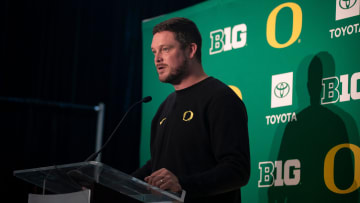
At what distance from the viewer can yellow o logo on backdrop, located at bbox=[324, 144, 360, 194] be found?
2.61 m

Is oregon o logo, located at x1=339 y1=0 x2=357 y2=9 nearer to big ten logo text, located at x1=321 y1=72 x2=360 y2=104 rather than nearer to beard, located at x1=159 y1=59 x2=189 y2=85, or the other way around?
big ten logo text, located at x1=321 y1=72 x2=360 y2=104

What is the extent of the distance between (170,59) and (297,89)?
826mm

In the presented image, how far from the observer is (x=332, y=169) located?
2.73 metres

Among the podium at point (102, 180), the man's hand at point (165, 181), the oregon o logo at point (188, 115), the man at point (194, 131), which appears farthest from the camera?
the oregon o logo at point (188, 115)

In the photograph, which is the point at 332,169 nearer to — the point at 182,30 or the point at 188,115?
the point at 188,115

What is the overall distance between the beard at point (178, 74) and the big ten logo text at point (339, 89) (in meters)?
0.81

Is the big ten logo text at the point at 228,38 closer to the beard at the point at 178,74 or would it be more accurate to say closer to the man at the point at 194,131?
the man at the point at 194,131

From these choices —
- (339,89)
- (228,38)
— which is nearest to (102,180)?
(339,89)

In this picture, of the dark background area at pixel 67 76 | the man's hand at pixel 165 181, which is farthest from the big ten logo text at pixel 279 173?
the dark background area at pixel 67 76

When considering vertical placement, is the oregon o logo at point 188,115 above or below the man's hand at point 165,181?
above

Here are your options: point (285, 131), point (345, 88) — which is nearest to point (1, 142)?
point (285, 131)

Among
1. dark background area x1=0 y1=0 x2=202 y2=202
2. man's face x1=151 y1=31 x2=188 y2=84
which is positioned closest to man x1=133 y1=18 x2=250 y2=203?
man's face x1=151 y1=31 x2=188 y2=84

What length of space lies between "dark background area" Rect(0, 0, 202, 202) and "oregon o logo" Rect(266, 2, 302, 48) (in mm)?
1734

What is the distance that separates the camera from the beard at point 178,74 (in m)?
2.68
